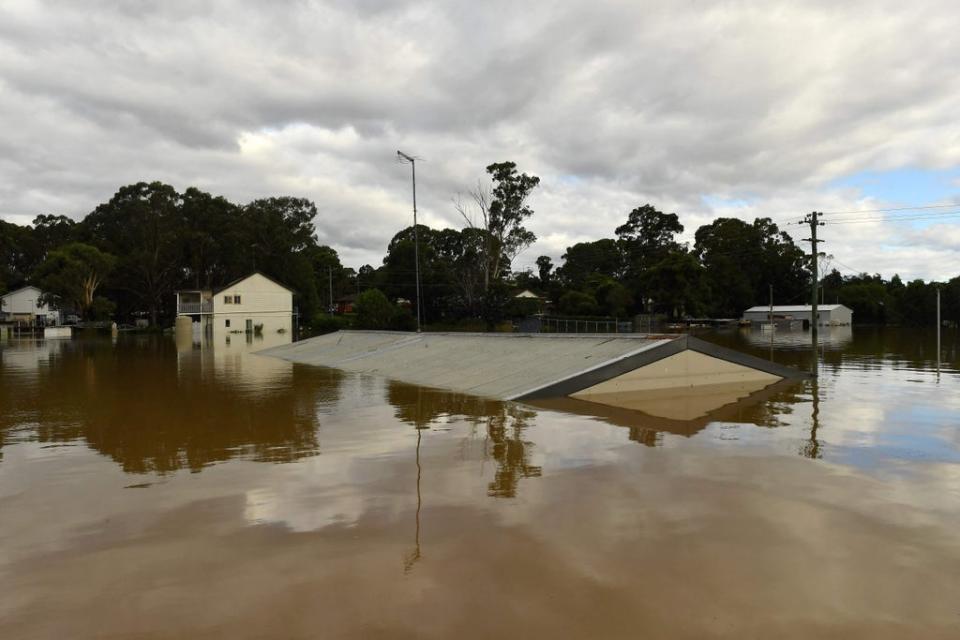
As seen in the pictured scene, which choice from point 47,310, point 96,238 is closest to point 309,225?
point 96,238

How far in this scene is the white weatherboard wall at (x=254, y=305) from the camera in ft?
202

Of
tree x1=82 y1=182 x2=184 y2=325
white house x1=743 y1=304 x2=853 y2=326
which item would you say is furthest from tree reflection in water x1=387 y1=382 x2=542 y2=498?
white house x1=743 y1=304 x2=853 y2=326

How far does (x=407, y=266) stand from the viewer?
220 ft

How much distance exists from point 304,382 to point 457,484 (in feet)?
45.1

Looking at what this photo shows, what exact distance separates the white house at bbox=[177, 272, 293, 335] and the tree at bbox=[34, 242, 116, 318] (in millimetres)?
8211

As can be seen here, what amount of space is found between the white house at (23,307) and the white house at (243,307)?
27.1 m

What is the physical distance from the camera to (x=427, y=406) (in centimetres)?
1436

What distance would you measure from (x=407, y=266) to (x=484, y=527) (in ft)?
204

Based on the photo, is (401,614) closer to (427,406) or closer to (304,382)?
(427,406)

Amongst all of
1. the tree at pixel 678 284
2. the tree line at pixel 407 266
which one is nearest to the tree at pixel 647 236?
the tree line at pixel 407 266

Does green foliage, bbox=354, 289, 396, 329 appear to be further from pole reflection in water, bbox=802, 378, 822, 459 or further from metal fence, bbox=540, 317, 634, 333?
pole reflection in water, bbox=802, 378, 822, 459

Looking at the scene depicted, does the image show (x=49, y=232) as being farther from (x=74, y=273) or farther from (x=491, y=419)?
(x=491, y=419)

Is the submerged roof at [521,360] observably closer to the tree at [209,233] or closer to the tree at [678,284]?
the tree at [678,284]

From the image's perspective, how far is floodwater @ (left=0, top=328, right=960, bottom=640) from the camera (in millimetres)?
4289
